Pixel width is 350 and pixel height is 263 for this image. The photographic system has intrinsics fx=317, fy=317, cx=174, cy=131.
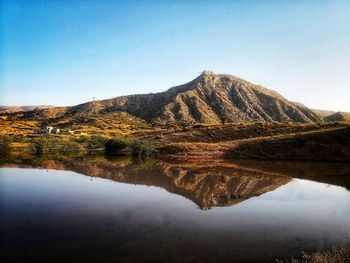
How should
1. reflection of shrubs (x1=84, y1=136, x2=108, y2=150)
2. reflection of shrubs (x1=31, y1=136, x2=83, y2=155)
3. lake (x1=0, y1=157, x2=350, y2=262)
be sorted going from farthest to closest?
reflection of shrubs (x1=84, y1=136, x2=108, y2=150) < reflection of shrubs (x1=31, y1=136, x2=83, y2=155) < lake (x1=0, y1=157, x2=350, y2=262)

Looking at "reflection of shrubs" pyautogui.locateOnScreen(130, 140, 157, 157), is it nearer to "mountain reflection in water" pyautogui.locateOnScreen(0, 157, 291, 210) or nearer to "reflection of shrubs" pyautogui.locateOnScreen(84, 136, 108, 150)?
"reflection of shrubs" pyautogui.locateOnScreen(84, 136, 108, 150)

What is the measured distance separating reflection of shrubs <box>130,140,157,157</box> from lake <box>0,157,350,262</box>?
30.9 metres

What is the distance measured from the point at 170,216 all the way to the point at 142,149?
174 ft

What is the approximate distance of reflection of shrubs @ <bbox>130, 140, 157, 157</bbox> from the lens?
7600 centimetres

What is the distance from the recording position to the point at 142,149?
76.6 meters

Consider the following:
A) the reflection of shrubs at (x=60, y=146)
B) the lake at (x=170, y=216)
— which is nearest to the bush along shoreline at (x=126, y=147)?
the reflection of shrubs at (x=60, y=146)

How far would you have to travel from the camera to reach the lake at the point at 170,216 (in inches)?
658

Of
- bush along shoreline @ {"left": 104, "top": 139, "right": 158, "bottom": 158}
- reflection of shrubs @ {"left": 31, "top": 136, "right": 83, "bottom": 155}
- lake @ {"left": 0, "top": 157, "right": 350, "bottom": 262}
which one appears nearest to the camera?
lake @ {"left": 0, "top": 157, "right": 350, "bottom": 262}

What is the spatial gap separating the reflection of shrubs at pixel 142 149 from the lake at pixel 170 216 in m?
30.9

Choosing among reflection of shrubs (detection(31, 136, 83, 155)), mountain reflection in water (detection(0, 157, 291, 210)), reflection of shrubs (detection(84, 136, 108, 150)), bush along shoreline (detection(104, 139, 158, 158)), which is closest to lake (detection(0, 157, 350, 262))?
mountain reflection in water (detection(0, 157, 291, 210))

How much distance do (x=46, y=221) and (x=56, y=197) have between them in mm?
8807

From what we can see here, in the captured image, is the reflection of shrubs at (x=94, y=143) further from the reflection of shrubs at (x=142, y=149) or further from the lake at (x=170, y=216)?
the lake at (x=170, y=216)

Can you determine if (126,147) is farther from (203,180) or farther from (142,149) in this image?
(203,180)

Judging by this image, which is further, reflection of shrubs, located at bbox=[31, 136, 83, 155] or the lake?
reflection of shrubs, located at bbox=[31, 136, 83, 155]
